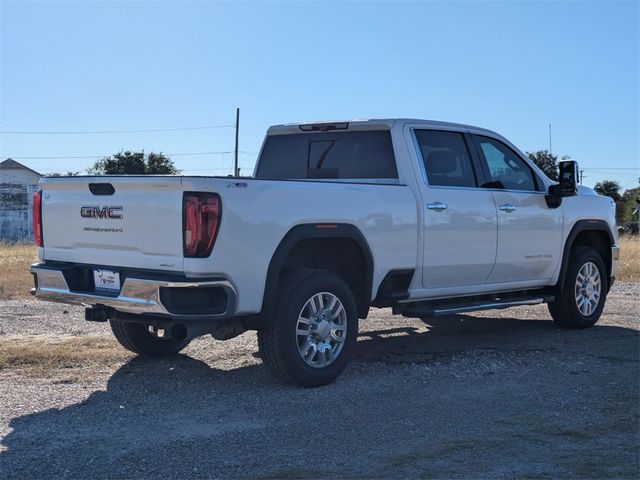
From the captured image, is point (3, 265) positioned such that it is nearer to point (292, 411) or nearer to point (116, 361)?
point (116, 361)

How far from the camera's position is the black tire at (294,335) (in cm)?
604

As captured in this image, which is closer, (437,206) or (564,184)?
(437,206)

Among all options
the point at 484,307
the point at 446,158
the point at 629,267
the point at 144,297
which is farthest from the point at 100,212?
the point at 629,267

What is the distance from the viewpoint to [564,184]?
8.56 meters

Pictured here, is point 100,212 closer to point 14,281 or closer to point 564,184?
point 564,184

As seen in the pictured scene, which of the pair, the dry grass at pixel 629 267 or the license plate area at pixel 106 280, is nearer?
the license plate area at pixel 106 280

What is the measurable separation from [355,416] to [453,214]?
8.34 ft

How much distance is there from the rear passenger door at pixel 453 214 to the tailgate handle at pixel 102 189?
268 centimetres

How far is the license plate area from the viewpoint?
19.6 feet

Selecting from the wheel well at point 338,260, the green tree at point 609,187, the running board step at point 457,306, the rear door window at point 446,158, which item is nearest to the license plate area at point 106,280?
the wheel well at point 338,260

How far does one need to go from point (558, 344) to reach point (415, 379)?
7.37 feet

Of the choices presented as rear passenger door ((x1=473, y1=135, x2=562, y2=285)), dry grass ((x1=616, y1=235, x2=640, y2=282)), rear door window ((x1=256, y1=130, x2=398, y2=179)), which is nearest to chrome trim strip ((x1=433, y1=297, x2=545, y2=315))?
rear passenger door ((x1=473, y1=135, x2=562, y2=285))

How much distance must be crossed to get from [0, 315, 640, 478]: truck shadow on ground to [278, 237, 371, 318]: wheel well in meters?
0.70

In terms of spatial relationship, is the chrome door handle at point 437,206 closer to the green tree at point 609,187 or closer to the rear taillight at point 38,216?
the rear taillight at point 38,216
